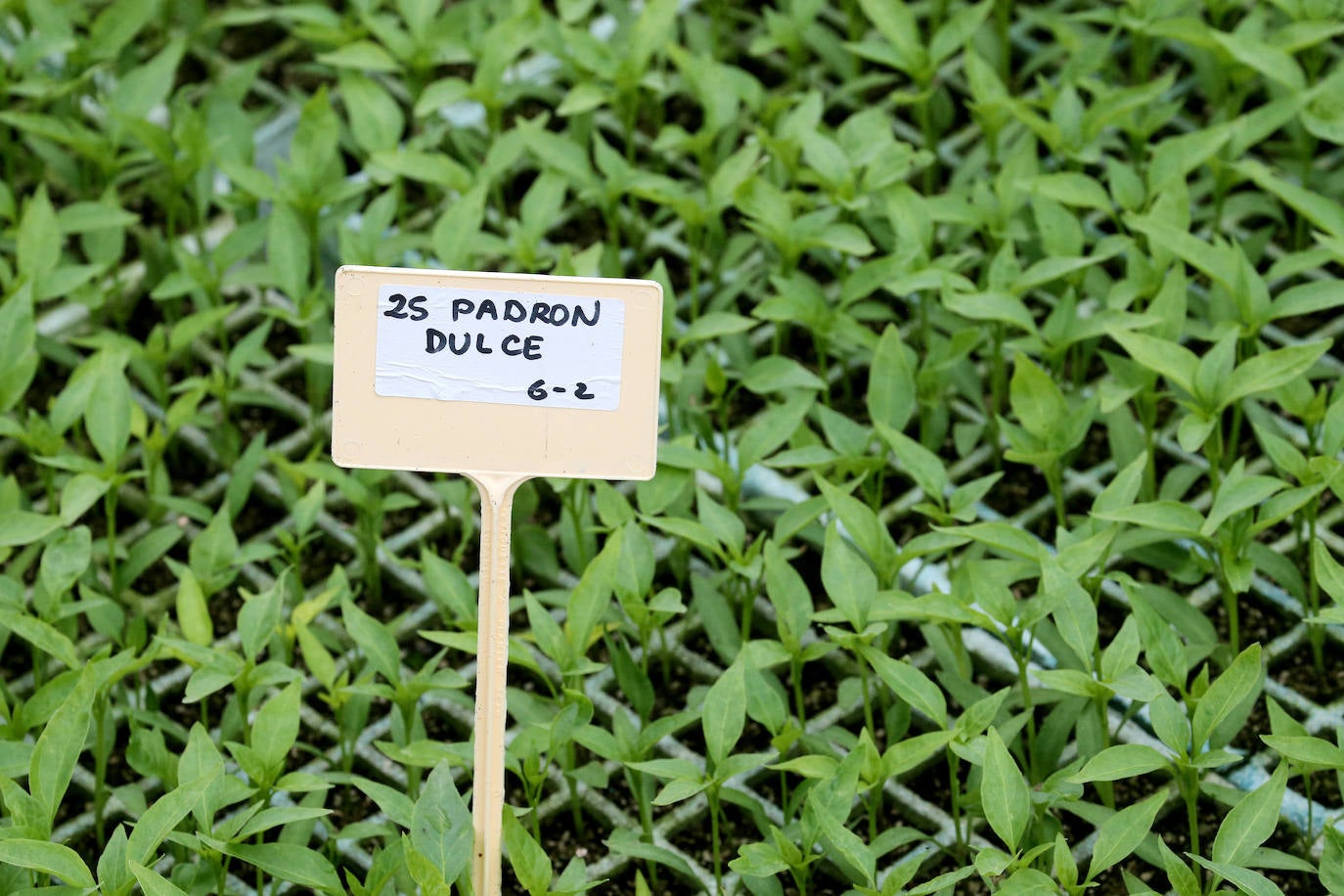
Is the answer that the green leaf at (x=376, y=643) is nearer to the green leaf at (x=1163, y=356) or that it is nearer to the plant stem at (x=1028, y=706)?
the plant stem at (x=1028, y=706)

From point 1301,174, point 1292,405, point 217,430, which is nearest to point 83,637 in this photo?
point 217,430

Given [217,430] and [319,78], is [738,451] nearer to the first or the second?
[217,430]

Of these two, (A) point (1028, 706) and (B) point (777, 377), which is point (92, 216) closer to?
(B) point (777, 377)

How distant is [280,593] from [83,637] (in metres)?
0.57

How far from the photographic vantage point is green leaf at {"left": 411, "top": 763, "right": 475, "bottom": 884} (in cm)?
196

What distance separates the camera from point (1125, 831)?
6.49 ft

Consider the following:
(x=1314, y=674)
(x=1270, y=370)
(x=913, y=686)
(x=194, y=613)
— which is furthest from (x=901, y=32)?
(x=194, y=613)

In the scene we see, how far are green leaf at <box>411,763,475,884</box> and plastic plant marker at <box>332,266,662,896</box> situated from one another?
5 cm

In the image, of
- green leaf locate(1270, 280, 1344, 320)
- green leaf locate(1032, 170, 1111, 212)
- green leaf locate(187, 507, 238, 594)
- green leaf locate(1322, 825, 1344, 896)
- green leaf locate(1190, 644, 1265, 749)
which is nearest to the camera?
green leaf locate(1322, 825, 1344, 896)

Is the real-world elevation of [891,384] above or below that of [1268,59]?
below

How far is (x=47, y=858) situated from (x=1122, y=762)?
47.7 inches

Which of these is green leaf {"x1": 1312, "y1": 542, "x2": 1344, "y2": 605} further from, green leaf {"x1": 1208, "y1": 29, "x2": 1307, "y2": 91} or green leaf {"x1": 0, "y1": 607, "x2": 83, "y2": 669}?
green leaf {"x1": 0, "y1": 607, "x2": 83, "y2": 669}

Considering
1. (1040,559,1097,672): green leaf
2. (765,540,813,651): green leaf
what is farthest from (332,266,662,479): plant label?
(1040,559,1097,672): green leaf

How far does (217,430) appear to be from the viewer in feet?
9.55
